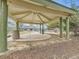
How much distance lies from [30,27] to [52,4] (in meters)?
19.9

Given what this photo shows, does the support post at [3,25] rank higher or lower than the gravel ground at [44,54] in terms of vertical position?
higher

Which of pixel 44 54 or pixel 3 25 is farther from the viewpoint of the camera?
pixel 3 25

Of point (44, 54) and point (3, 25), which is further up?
point (3, 25)

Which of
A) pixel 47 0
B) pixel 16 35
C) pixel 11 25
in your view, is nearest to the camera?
pixel 47 0

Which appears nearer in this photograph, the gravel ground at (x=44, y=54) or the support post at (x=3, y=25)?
the gravel ground at (x=44, y=54)

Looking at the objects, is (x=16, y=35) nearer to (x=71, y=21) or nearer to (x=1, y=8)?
(x=71, y=21)

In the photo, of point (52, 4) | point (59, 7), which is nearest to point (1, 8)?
point (52, 4)

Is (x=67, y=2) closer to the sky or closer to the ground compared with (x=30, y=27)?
closer to the sky

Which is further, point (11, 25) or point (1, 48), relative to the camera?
point (11, 25)

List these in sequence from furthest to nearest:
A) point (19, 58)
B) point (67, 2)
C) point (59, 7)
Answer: point (67, 2) < point (59, 7) < point (19, 58)

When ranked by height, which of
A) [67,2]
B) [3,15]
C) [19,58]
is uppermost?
[67,2]

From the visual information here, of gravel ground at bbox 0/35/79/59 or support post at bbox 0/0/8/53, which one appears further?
support post at bbox 0/0/8/53

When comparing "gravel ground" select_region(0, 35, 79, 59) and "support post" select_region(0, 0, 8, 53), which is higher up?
"support post" select_region(0, 0, 8, 53)

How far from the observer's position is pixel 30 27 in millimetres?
27406
